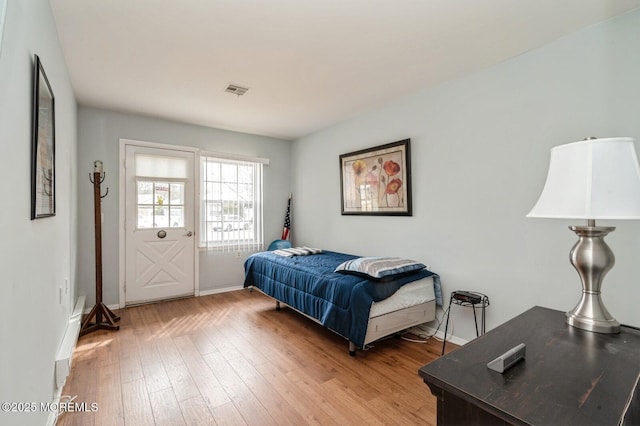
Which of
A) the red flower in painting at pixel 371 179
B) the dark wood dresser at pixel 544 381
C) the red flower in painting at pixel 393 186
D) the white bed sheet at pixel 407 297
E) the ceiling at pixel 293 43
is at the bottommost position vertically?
the white bed sheet at pixel 407 297

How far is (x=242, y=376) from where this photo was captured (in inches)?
89.8

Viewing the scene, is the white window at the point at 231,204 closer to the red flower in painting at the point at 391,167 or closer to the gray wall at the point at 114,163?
the gray wall at the point at 114,163

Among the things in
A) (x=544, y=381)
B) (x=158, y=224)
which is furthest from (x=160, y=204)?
(x=544, y=381)

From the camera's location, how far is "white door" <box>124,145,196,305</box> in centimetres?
392

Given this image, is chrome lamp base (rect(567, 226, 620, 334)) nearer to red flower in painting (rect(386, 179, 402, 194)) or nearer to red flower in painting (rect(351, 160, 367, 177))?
red flower in painting (rect(386, 179, 402, 194))

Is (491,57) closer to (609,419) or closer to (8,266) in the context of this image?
(609,419)

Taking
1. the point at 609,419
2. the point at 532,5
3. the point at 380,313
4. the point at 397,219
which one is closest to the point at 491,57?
the point at 532,5

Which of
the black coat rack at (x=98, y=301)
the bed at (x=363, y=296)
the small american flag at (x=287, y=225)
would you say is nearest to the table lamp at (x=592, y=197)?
the bed at (x=363, y=296)

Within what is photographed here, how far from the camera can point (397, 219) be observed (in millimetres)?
3412

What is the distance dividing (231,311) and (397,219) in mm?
2320

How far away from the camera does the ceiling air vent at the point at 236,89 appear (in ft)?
9.98

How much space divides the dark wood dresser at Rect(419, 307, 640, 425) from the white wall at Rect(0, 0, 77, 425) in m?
1.45

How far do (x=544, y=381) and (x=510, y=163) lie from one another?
2009 mm

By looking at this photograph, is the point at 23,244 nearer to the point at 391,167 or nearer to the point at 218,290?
the point at 391,167
